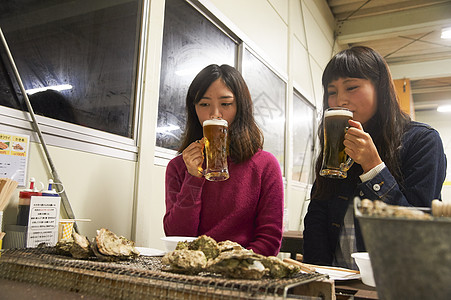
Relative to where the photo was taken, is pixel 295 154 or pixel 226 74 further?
pixel 295 154

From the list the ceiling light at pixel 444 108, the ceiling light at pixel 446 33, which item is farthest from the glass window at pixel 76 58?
the ceiling light at pixel 444 108

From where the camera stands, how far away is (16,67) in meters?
1.39

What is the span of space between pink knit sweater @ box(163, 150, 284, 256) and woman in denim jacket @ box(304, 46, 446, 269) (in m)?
0.17

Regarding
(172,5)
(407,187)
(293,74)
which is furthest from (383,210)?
(293,74)

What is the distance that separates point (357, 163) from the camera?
1433 millimetres

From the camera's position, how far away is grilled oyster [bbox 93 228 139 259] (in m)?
0.91

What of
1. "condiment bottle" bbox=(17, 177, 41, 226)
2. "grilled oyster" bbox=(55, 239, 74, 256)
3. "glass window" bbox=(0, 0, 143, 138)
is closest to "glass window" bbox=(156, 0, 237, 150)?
"glass window" bbox=(0, 0, 143, 138)

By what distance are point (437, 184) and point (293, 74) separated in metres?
3.41

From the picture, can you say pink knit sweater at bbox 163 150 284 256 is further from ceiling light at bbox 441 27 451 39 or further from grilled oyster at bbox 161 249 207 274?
ceiling light at bbox 441 27 451 39

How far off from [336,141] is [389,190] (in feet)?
0.82

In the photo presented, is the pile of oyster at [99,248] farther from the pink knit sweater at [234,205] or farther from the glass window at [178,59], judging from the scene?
the glass window at [178,59]

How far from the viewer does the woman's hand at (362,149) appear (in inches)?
46.3

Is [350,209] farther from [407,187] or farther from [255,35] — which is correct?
[255,35]

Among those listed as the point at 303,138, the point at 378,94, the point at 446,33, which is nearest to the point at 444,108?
the point at 446,33
